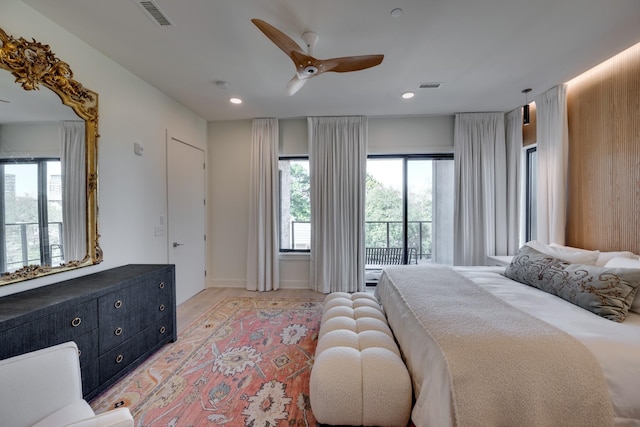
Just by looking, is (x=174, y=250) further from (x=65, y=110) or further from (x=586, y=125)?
(x=586, y=125)

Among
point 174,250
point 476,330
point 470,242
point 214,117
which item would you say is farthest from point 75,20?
point 470,242

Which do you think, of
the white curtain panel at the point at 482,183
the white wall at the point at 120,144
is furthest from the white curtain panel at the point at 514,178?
the white wall at the point at 120,144

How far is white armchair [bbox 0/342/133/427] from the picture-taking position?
3.38ft

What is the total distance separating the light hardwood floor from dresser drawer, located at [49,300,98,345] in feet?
4.65

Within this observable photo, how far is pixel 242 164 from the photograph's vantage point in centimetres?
425

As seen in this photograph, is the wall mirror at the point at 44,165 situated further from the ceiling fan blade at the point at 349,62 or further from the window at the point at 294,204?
the window at the point at 294,204

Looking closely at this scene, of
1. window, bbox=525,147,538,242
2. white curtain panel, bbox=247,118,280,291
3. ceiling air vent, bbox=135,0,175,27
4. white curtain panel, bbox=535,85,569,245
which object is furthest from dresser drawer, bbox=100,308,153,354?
window, bbox=525,147,538,242

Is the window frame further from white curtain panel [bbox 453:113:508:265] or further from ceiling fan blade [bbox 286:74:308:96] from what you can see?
ceiling fan blade [bbox 286:74:308:96]

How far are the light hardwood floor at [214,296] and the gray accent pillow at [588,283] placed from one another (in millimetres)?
2542

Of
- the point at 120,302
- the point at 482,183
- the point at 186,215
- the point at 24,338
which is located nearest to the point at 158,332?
the point at 120,302

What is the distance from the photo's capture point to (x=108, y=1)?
69.9 inches

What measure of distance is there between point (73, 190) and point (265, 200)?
91.3 inches

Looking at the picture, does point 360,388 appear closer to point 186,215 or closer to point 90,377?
Answer: point 90,377

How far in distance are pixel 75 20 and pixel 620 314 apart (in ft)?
14.2
